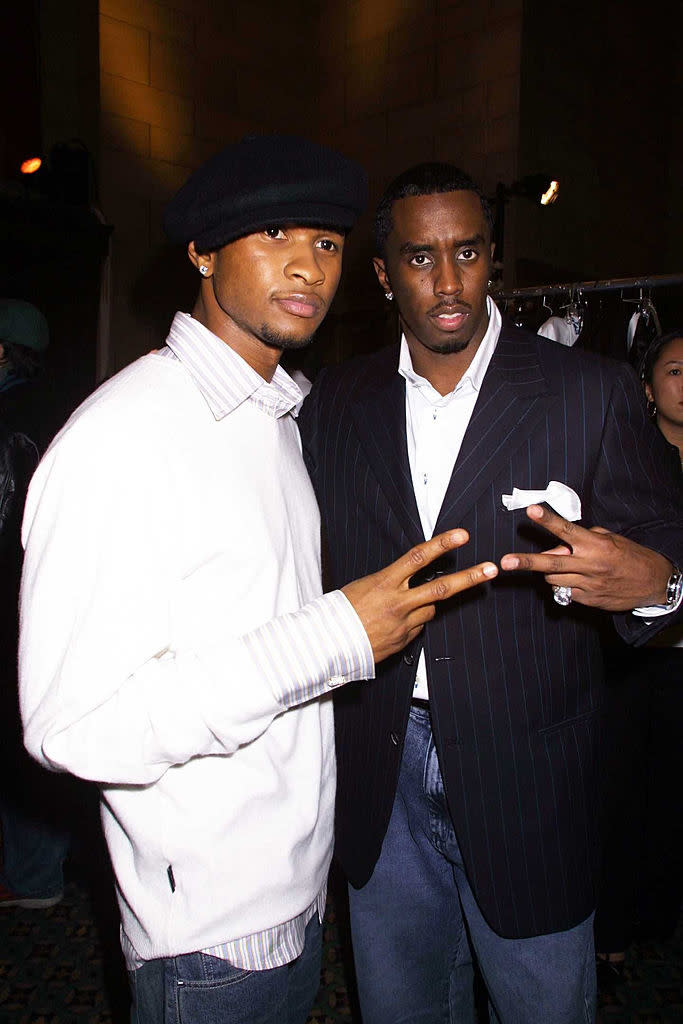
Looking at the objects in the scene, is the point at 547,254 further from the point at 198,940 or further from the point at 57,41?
the point at 198,940

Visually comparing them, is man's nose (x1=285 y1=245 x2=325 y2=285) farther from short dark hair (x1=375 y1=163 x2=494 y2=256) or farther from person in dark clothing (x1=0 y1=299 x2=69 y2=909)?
person in dark clothing (x1=0 y1=299 x2=69 y2=909)

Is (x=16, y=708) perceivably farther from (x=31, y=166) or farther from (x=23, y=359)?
(x=31, y=166)

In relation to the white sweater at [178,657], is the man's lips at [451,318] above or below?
above

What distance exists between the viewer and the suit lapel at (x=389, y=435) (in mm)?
1518

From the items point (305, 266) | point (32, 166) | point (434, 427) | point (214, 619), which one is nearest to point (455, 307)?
point (434, 427)

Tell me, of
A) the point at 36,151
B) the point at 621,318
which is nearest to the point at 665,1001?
the point at 621,318

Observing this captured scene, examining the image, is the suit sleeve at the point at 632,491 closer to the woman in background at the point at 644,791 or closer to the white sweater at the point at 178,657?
the white sweater at the point at 178,657

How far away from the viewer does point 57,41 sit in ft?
17.4

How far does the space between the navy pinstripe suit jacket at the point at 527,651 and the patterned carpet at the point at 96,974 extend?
1129mm

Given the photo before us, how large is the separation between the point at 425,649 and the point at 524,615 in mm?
197

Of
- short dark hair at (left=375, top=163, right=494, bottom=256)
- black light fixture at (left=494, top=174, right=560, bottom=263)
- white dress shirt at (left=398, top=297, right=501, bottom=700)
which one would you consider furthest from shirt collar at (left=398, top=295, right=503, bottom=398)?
black light fixture at (left=494, top=174, right=560, bottom=263)

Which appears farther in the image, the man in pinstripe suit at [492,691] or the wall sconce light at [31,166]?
the wall sconce light at [31,166]

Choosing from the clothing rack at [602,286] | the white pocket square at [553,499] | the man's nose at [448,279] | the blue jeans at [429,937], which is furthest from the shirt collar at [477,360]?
the clothing rack at [602,286]

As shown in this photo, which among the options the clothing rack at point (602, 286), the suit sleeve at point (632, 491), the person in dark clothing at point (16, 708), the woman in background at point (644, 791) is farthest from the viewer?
the clothing rack at point (602, 286)
